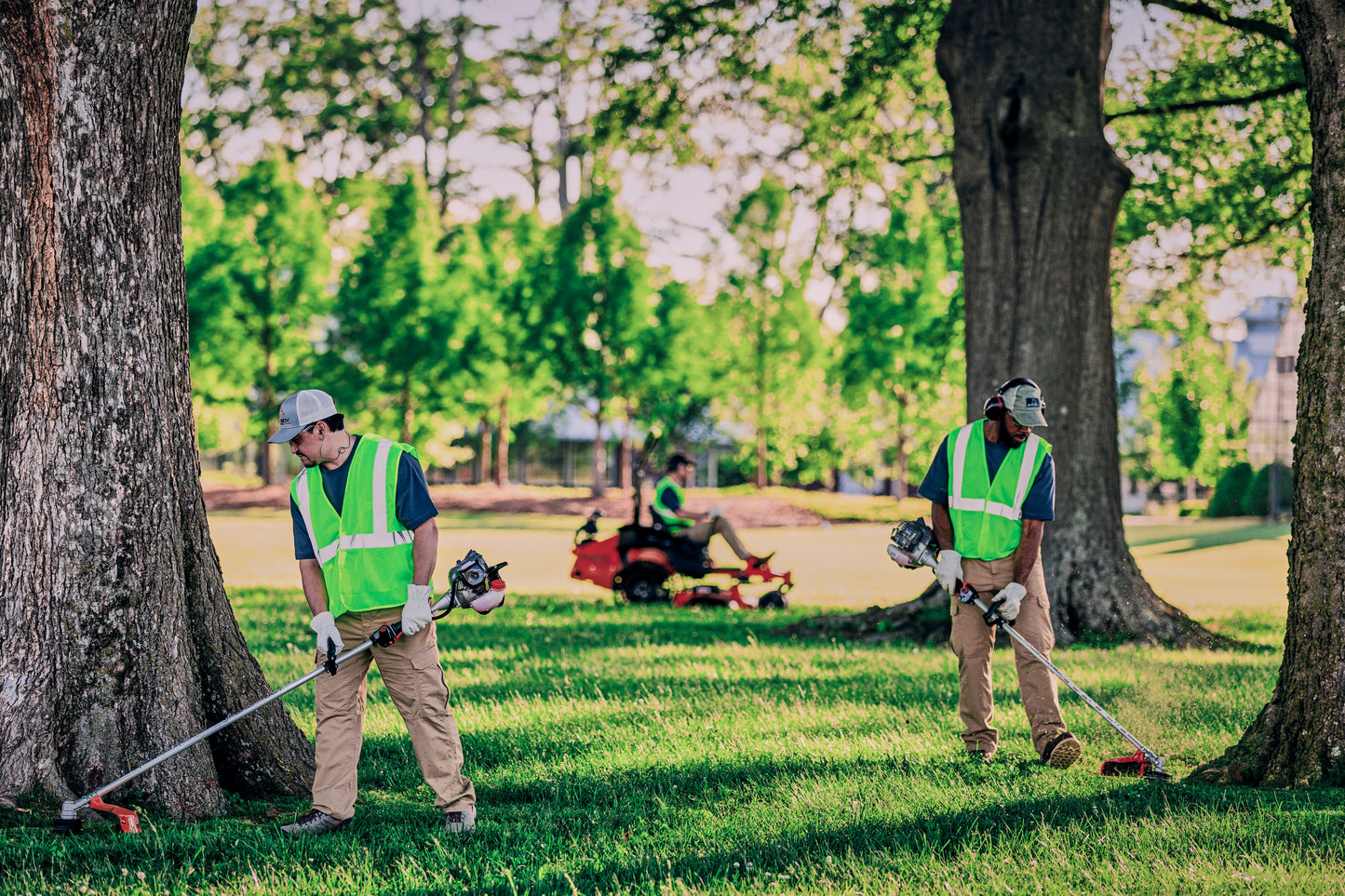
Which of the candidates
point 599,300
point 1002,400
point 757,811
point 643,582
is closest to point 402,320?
point 599,300

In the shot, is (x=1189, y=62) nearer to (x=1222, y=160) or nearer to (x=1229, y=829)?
(x=1222, y=160)

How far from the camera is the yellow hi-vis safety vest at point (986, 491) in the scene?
20.3ft

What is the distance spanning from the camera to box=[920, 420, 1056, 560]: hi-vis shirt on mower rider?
6.18 metres

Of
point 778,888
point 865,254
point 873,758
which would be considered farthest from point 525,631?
point 865,254

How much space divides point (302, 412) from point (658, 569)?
9.38 meters

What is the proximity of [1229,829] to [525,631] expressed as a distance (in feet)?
25.4

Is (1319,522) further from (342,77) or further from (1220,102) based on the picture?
(342,77)

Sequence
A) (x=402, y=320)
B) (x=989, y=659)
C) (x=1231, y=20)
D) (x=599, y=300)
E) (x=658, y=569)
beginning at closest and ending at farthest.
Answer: (x=989, y=659) < (x=1231, y=20) < (x=658, y=569) < (x=599, y=300) < (x=402, y=320)

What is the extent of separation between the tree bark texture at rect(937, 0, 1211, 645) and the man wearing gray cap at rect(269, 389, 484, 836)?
276 inches

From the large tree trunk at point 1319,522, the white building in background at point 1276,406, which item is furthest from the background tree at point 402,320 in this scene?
the large tree trunk at point 1319,522

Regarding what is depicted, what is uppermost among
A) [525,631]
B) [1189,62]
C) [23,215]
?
[1189,62]

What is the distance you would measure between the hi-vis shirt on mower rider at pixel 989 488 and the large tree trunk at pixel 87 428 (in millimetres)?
3623

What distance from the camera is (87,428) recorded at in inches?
201

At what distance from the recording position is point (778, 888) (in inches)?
160
